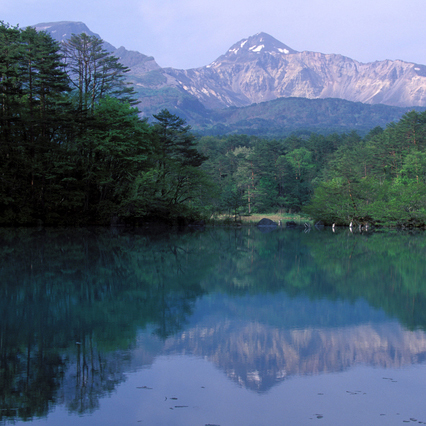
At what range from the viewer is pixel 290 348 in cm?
523

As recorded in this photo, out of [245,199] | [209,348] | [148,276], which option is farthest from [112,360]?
[245,199]

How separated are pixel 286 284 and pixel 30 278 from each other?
5549 mm

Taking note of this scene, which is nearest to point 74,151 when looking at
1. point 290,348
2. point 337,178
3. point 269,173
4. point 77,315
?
point 337,178

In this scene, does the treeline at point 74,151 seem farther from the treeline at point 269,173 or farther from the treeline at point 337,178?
the treeline at point 269,173

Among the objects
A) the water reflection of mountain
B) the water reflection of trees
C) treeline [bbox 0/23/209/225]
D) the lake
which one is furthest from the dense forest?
the water reflection of mountain

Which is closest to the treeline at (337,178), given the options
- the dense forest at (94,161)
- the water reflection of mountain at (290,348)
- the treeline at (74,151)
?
the dense forest at (94,161)

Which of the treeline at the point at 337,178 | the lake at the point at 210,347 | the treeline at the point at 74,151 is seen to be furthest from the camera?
the treeline at the point at 337,178

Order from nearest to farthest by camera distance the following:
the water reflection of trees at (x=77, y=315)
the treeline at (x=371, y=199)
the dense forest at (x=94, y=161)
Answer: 1. the water reflection of trees at (x=77, y=315)
2. the dense forest at (x=94, y=161)
3. the treeline at (x=371, y=199)

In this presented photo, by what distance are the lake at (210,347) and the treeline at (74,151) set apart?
57.5ft

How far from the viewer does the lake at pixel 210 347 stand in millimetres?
3725

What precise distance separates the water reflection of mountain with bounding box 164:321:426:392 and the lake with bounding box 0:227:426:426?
2 cm

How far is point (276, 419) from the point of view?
11.7 feet

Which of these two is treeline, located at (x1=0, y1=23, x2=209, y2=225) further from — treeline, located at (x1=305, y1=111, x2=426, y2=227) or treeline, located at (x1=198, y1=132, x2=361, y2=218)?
treeline, located at (x1=198, y1=132, x2=361, y2=218)

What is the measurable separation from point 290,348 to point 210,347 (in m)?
0.95
